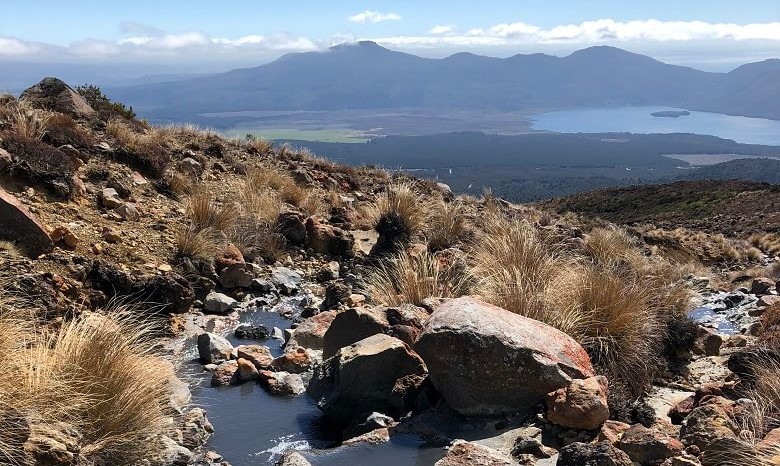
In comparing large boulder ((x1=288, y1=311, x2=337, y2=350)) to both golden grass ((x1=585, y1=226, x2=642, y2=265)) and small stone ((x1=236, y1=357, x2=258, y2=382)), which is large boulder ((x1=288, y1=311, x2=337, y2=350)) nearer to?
small stone ((x1=236, y1=357, x2=258, y2=382))

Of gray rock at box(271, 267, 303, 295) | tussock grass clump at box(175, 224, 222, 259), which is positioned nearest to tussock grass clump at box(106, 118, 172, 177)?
tussock grass clump at box(175, 224, 222, 259)

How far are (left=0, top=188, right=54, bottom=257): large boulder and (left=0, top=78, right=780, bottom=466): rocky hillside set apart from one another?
0.9 inches

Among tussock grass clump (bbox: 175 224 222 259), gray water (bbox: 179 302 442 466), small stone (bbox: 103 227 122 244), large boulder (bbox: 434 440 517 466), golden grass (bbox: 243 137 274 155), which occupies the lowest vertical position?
gray water (bbox: 179 302 442 466)

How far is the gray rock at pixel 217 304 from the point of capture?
783 centimetres

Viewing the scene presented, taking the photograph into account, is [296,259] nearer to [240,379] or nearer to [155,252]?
[155,252]

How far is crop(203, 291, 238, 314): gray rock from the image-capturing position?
7828mm

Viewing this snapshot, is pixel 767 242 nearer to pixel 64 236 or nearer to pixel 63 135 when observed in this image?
pixel 63 135

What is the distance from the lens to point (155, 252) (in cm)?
841

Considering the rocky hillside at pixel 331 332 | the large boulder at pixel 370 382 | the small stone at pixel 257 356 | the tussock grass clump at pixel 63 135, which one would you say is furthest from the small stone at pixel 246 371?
the tussock grass clump at pixel 63 135

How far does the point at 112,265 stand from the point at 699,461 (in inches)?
255

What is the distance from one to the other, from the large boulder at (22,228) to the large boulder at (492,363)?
15.7ft

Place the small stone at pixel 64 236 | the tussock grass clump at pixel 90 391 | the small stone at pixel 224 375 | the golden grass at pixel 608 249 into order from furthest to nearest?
the golden grass at pixel 608 249 → the small stone at pixel 64 236 → the small stone at pixel 224 375 → the tussock grass clump at pixel 90 391

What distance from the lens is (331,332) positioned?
6.14 meters

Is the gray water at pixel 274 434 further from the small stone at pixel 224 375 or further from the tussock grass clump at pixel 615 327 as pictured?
the tussock grass clump at pixel 615 327
